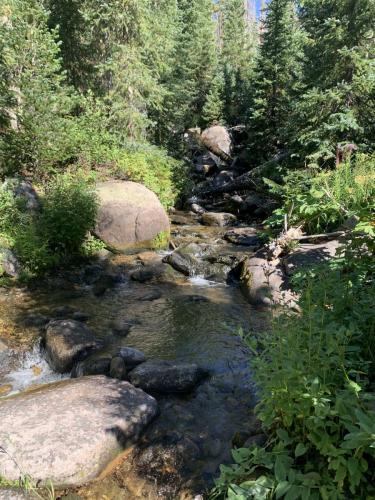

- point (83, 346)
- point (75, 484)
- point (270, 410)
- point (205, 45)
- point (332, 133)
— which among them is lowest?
point (75, 484)

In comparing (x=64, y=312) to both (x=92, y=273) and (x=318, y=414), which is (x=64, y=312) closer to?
(x=92, y=273)

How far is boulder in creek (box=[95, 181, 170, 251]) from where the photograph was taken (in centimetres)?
1165

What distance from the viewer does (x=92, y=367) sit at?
5660 mm

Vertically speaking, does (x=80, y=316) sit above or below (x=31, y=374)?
above

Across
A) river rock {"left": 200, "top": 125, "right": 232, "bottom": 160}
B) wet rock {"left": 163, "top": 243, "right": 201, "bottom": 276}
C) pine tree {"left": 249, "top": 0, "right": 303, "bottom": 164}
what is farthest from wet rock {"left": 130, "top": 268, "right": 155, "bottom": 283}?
river rock {"left": 200, "top": 125, "right": 232, "bottom": 160}

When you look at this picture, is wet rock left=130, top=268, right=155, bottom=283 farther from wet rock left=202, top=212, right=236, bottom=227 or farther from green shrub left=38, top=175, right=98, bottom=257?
wet rock left=202, top=212, right=236, bottom=227

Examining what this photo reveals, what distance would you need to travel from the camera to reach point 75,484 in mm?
3791

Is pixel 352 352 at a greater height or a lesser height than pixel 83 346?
greater

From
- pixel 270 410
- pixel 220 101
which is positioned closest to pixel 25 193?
pixel 270 410

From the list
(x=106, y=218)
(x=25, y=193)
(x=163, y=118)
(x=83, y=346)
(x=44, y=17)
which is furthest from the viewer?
(x=163, y=118)

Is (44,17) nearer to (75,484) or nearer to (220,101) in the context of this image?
(75,484)

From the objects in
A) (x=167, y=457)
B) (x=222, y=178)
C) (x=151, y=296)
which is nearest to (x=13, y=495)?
(x=167, y=457)

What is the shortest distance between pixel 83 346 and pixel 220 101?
28.1 meters

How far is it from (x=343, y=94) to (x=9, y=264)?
33.6 feet
